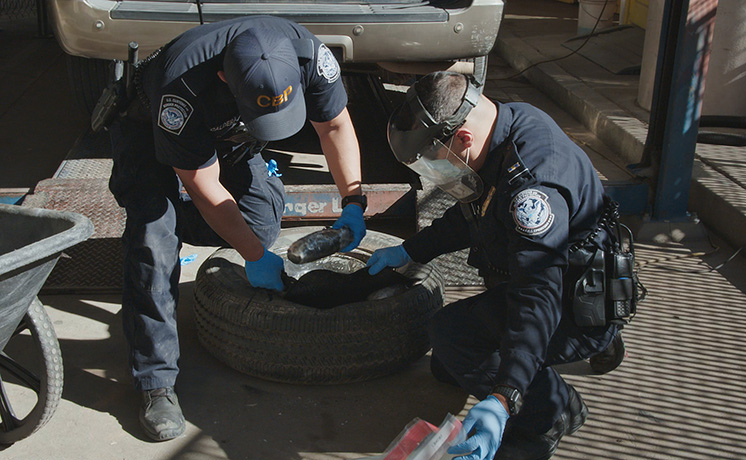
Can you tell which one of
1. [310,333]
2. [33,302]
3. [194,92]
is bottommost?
[310,333]

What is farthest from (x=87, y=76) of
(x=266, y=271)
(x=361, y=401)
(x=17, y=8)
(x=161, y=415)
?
(x=17, y=8)

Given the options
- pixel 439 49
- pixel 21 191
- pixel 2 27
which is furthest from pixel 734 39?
pixel 2 27

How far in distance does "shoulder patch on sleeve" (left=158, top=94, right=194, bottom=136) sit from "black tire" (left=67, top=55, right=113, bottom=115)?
7.56ft

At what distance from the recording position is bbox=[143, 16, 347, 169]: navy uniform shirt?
94.7 inches

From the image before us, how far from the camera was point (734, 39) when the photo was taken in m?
5.25

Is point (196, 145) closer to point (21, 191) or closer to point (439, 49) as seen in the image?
point (439, 49)

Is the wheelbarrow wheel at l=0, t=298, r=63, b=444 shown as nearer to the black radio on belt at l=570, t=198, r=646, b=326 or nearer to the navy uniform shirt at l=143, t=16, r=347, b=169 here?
the navy uniform shirt at l=143, t=16, r=347, b=169

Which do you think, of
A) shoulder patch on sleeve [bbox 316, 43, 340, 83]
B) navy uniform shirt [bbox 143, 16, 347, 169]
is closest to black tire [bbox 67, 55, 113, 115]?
navy uniform shirt [bbox 143, 16, 347, 169]

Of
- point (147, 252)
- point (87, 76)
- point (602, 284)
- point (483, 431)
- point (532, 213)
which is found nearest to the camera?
point (483, 431)

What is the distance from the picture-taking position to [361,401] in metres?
2.80

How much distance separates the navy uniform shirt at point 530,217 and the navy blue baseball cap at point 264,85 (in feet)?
2.14

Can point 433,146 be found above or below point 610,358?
above

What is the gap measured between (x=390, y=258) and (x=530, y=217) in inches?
38.2

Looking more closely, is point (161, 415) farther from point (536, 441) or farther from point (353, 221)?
point (536, 441)
